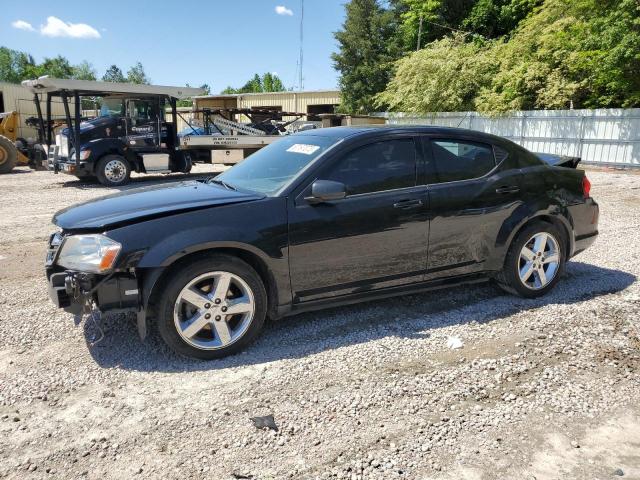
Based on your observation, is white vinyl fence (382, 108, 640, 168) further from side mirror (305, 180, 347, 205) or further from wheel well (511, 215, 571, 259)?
side mirror (305, 180, 347, 205)

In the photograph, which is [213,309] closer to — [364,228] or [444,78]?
[364,228]

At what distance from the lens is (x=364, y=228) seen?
3.93m

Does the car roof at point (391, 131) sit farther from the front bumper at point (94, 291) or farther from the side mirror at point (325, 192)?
the front bumper at point (94, 291)

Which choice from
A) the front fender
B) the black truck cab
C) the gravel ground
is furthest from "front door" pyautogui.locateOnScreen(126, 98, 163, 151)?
the gravel ground

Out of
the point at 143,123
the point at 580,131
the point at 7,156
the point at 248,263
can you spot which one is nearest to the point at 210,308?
the point at 248,263

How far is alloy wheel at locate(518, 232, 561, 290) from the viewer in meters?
4.69

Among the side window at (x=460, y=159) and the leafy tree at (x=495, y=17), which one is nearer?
the side window at (x=460, y=159)

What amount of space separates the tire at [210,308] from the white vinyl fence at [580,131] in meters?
16.6

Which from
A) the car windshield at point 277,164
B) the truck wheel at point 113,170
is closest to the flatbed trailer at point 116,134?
the truck wheel at point 113,170

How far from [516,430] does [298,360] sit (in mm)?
1501

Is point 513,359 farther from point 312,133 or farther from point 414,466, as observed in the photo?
point 312,133

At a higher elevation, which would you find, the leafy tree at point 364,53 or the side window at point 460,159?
the leafy tree at point 364,53

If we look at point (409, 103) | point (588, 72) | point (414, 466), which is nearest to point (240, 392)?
point (414, 466)

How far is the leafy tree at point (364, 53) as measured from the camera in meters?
35.2
